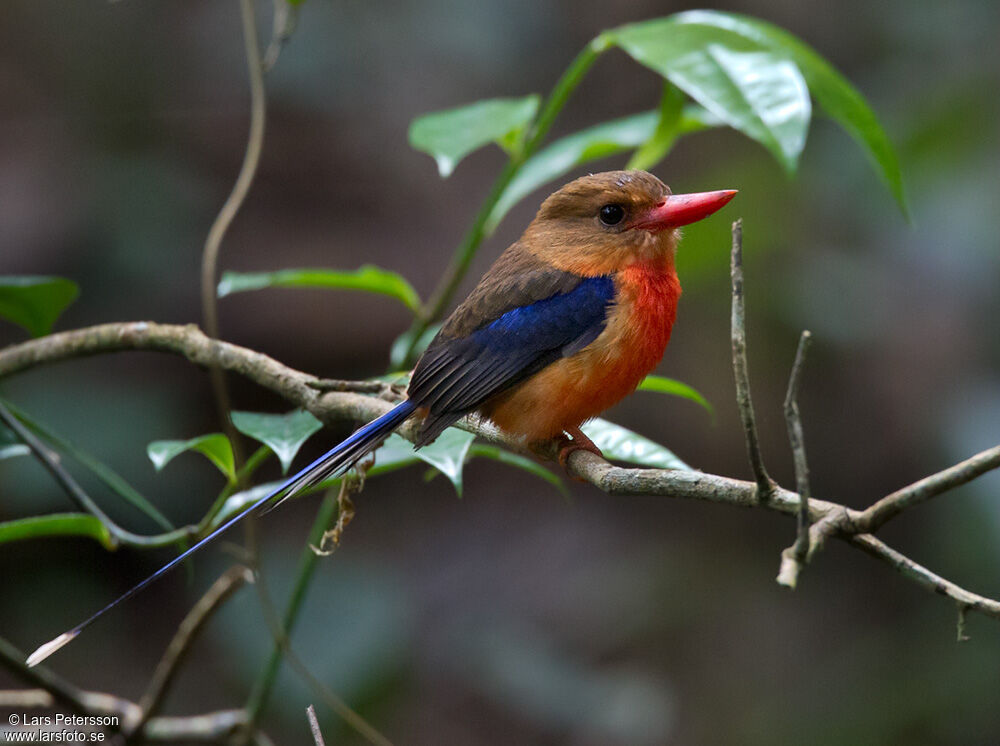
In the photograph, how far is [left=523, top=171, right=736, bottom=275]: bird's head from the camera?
263 centimetres

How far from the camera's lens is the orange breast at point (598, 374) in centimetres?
248

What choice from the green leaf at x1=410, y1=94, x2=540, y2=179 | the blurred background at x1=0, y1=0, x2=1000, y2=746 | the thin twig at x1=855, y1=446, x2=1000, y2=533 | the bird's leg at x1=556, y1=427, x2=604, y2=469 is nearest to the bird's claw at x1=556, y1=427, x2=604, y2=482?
the bird's leg at x1=556, y1=427, x2=604, y2=469

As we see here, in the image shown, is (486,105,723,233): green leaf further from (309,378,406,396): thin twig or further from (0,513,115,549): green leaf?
(0,513,115,549): green leaf

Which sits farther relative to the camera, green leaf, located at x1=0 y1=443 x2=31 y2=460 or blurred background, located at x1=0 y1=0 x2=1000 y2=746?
blurred background, located at x1=0 y1=0 x2=1000 y2=746

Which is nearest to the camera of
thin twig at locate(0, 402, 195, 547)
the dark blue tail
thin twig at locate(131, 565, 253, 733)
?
the dark blue tail

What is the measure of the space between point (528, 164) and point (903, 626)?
330 cm

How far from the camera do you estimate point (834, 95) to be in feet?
7.78

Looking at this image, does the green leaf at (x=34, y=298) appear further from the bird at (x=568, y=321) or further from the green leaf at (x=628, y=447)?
the green leaf at (x=628, y=447)

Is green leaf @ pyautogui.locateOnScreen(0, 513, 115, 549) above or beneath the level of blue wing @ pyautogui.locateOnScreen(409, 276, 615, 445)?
beneath

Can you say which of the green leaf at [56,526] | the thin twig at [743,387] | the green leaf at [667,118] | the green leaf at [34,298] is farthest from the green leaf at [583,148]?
the thin twig at [743,387]

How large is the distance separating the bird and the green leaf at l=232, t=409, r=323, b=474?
16 cm

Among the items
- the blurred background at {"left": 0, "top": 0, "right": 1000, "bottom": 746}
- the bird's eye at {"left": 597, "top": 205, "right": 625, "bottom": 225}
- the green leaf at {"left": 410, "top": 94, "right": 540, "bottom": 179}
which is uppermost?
the green leaf at {"left": 410, "top": 94, "right": 540, "bottom": 179}

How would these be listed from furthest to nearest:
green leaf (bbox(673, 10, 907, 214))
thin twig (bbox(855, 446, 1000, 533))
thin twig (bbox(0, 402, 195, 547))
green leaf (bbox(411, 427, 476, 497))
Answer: green leaf (bbox(673, 10, 907, 214)) → thin twig (bbox(0, 402, 195, 547)) → green leaf (bbox(411, 427, 476, 497)) → thin twig (bbox(855, 446, 1000, 533))

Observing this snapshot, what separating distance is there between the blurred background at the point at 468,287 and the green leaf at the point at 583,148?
118cm
